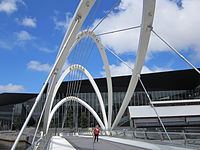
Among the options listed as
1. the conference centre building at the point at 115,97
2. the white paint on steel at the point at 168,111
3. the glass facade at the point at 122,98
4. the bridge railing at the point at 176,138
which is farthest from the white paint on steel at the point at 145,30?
the glass facade at the point at 122,98

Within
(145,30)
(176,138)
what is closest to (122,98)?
(145,30)

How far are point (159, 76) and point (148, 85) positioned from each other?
4.50 metres

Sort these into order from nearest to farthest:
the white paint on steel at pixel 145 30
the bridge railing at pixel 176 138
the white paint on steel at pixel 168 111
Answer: the bridge railing at pixel 176 138 → the white paint on steel at pixel 145 30 → the white paint on steel at pixel 168 111

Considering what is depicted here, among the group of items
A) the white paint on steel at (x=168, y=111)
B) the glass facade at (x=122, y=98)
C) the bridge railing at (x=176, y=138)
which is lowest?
the bridge railing at (x=176, y=138)

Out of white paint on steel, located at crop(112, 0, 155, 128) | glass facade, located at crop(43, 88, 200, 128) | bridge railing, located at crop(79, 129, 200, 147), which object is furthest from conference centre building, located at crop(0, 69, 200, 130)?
bridge railing, located at crop(79, 129, 200, 147)

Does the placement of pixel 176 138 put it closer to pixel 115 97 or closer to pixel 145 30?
pixel 145 30

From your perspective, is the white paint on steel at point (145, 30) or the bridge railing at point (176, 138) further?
the white paint on steel at point (145, 30)

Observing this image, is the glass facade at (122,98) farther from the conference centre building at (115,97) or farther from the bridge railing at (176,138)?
the bridge railing at (176,138)

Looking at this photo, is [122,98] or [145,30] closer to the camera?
[145,30]

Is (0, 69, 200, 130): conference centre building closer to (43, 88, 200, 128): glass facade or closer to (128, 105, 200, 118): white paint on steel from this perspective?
(43, 88, 200, 128): glass facade

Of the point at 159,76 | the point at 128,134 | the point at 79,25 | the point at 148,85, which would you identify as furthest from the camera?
the point at 148,85

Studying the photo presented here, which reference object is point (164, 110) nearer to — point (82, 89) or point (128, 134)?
point (128, 134)

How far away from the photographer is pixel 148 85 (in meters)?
47.9

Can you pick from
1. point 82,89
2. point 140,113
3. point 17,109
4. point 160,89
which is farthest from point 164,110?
point 17,109
